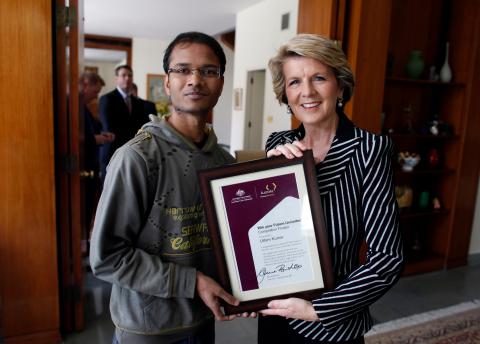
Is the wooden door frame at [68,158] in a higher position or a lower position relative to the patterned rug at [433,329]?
higher

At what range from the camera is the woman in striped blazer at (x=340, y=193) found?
1.04 metres

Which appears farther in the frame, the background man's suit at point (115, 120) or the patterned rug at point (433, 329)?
the background man's suit at point (115, 120)

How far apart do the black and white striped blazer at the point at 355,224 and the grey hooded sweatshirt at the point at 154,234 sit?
0.35 m

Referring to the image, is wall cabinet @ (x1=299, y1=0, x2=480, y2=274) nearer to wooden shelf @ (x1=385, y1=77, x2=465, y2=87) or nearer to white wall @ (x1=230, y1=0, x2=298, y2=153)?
wooden shelf @ (x1=385, y1=77, x2=465, y2=87)

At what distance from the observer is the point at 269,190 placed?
1030 mm

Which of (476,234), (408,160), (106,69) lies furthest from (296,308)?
(106,69)

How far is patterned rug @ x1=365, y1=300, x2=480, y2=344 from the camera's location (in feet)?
8.46

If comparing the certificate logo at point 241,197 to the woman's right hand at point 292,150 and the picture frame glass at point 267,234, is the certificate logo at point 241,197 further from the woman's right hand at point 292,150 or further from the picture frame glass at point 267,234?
the woman's right hand at point 292,150

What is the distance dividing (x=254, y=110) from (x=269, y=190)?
5.96 metres

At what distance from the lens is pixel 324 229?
103 cm

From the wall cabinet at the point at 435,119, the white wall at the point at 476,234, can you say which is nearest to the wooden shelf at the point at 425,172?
the wall cabinet at the point at 435,119

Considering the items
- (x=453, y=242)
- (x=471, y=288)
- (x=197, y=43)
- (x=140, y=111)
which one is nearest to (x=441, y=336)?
(x=471, y=288)

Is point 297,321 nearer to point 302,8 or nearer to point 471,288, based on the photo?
point 302,8
